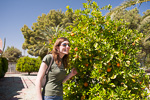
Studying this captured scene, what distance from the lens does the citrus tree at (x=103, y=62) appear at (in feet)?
7.25

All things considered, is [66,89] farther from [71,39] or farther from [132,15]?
[132,15]

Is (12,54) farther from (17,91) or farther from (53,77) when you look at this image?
(53,77)

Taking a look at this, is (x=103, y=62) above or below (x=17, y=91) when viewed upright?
above

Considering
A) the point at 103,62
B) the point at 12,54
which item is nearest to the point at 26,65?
the point at 103,62

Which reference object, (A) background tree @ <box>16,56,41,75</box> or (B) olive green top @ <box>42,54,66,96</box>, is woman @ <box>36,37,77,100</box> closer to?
(B) olive green top @ <box>42,54,66,96</box>

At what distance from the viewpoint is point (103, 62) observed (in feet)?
7.41

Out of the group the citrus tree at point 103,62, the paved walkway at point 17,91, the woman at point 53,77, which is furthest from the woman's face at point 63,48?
the paved walkway at point 17,91

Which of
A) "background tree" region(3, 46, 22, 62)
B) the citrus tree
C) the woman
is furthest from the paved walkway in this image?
"background tree" region(3, 46, 22, 62)

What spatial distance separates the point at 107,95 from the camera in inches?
84.9

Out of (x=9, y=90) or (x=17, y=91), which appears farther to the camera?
(x=9, y=90)

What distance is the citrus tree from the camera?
87.1 inches

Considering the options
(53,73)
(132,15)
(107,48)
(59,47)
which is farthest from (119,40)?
(132,15)

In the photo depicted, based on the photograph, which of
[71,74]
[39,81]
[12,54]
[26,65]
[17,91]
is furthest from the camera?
[12,54]

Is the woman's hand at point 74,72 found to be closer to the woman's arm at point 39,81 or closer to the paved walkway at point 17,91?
the woman's arm at point 39,81
